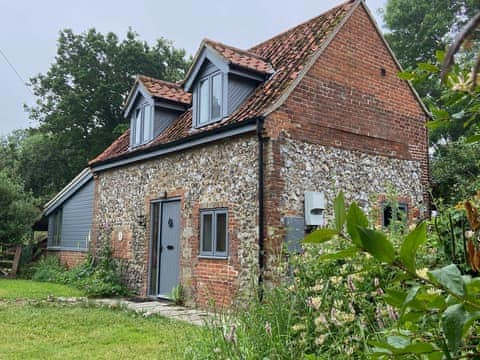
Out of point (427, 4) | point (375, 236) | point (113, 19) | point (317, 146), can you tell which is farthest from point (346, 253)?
point (113, 19)

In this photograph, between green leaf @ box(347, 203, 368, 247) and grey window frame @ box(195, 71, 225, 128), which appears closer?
green leaf @ box(347, 203, 368, 247)

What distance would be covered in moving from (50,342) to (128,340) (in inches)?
41.9

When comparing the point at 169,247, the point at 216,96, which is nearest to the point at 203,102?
the point at 216,96

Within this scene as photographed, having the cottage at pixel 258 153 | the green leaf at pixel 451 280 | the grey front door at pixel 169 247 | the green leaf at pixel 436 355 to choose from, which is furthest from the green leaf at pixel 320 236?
the grey front door at pixel 169 247

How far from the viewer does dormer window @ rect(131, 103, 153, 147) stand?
1223 cm

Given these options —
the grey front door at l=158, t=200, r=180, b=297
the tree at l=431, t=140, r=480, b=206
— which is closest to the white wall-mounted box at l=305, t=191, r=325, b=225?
the grey front door at l=158, t=200, r=180, b=297

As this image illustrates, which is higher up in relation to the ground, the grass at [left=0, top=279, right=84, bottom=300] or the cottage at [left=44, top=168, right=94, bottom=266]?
the cottage at [left=44, top=168, right=94, bottom=266]

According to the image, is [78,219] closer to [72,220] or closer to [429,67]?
[72,220]

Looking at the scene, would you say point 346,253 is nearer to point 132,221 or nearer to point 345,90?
point 345,90

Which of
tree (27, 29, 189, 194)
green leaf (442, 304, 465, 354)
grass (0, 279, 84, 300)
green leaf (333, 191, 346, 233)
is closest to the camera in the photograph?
green leaf (442, 304, 465, 354)

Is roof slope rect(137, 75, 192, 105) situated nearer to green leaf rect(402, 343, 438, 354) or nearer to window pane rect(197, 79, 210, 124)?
window pane rect(197, 79, 210, 124)

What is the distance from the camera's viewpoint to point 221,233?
30.4 ft

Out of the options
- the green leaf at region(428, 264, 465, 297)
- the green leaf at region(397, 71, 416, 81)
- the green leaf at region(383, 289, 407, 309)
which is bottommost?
the green leaf at region(383, 289, 407, 309)

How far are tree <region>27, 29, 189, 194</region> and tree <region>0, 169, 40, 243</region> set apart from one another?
37.0 feet
